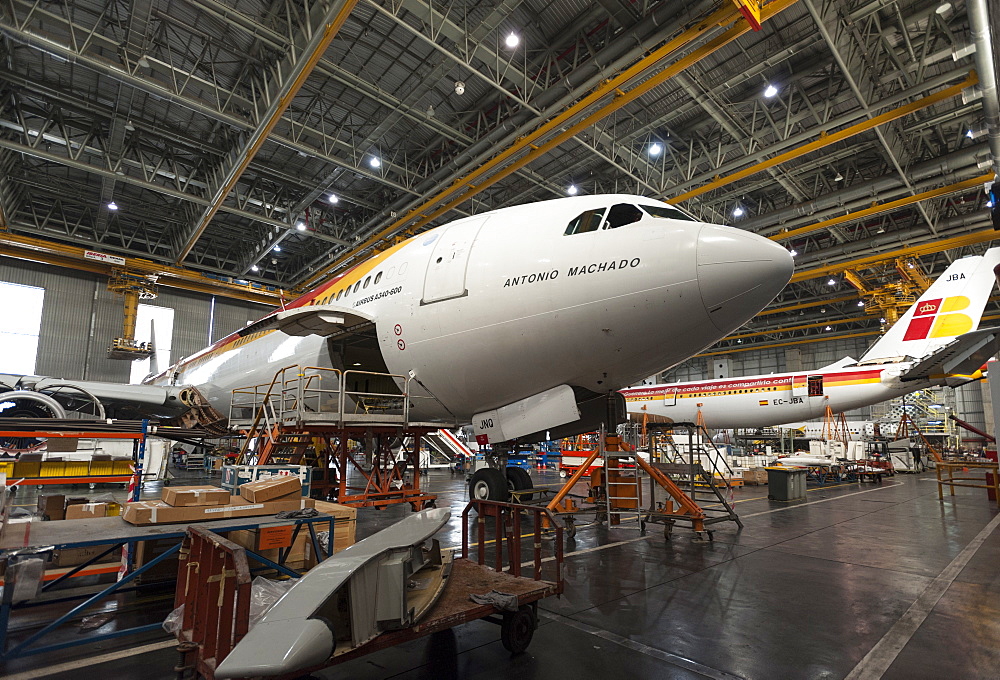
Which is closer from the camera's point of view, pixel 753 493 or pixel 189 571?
pixel 189 571

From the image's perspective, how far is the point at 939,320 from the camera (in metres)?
20.5

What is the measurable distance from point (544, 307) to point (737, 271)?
6.80 feet

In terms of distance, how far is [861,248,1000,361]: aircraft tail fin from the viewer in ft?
65.1

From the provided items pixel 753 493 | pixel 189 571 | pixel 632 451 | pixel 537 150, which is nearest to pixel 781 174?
pixel 537 150

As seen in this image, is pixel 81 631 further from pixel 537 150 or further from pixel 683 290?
pixel 537 150

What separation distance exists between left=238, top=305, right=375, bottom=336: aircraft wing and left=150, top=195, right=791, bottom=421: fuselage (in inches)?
9.8

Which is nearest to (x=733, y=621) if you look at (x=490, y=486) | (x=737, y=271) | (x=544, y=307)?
(x=737, y=271)

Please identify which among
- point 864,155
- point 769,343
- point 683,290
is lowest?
point 683,290

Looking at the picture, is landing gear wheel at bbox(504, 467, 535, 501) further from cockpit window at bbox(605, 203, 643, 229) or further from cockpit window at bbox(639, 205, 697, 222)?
cockpit window at bbox(639, 205, 697, 222)

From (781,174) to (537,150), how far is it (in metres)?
9.98

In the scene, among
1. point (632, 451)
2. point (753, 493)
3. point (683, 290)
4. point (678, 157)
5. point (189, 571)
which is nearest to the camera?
point (189, 571)

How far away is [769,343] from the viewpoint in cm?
4553

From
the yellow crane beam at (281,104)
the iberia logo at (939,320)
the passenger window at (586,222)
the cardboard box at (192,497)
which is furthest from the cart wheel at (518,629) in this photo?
the iberia logo at (939,320)

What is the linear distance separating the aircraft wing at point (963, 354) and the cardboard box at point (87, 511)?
17.2 metres
